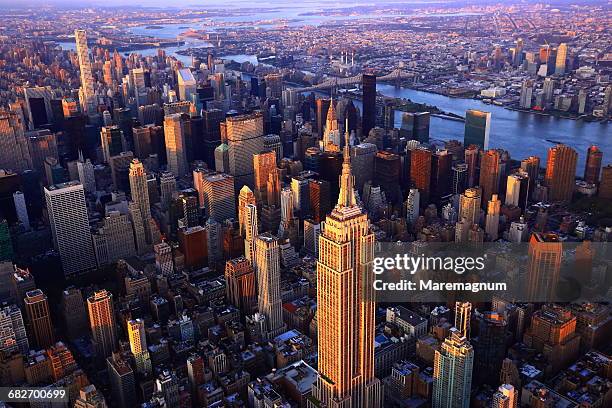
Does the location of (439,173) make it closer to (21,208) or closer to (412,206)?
(412,206)

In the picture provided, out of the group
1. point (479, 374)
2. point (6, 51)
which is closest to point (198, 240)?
point (479, 374)

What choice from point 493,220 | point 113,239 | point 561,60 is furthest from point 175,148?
point 561,60

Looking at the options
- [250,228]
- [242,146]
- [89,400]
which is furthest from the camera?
[242,146]

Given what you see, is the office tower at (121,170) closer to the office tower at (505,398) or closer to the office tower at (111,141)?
the office tower at (111,141)

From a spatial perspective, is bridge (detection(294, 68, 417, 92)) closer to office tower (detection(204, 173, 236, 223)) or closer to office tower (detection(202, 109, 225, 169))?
office tower (detection(202, 109, 225, 169))

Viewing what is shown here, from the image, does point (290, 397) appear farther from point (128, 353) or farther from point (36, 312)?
point (36, 312)

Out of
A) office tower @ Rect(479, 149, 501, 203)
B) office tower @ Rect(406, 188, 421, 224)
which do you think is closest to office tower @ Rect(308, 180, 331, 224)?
office tower @ Rect(406, 188, 421, 224)
